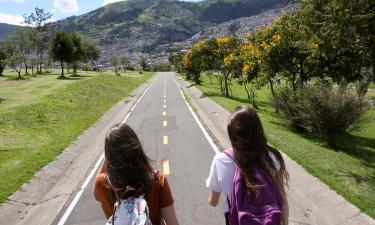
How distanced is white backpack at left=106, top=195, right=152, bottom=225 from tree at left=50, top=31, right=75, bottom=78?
64.7 meters

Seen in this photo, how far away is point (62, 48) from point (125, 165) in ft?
215

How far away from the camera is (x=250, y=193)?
3.60 metres

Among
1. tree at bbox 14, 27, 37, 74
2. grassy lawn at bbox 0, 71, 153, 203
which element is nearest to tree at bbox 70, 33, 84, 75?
tree at bbox 14, 27, 37, 74

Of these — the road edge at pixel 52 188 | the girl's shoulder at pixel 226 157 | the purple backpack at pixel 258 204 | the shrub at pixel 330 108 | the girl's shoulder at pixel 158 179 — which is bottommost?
the road edge at pixel 52 188

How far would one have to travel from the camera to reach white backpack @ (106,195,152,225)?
3.18m

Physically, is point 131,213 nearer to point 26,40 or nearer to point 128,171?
point 128,171

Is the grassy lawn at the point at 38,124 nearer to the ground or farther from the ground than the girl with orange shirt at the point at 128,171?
nearer to the ground

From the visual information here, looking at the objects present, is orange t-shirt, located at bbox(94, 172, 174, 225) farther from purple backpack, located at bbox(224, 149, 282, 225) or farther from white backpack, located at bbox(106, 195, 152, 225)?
purple backpack, located at bbox(224, 149, 282, 225)

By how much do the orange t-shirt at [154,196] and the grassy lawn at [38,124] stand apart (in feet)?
26.8

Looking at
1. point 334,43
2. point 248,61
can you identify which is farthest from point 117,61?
point 334,43

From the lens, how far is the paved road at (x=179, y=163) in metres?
9.11

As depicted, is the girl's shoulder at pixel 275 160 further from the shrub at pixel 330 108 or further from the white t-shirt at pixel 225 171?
the shrub at pixel 330 108

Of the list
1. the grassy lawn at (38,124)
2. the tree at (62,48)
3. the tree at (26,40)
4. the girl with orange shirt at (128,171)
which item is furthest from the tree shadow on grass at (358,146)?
the tree at (26,40)

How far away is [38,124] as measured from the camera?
2261cm
